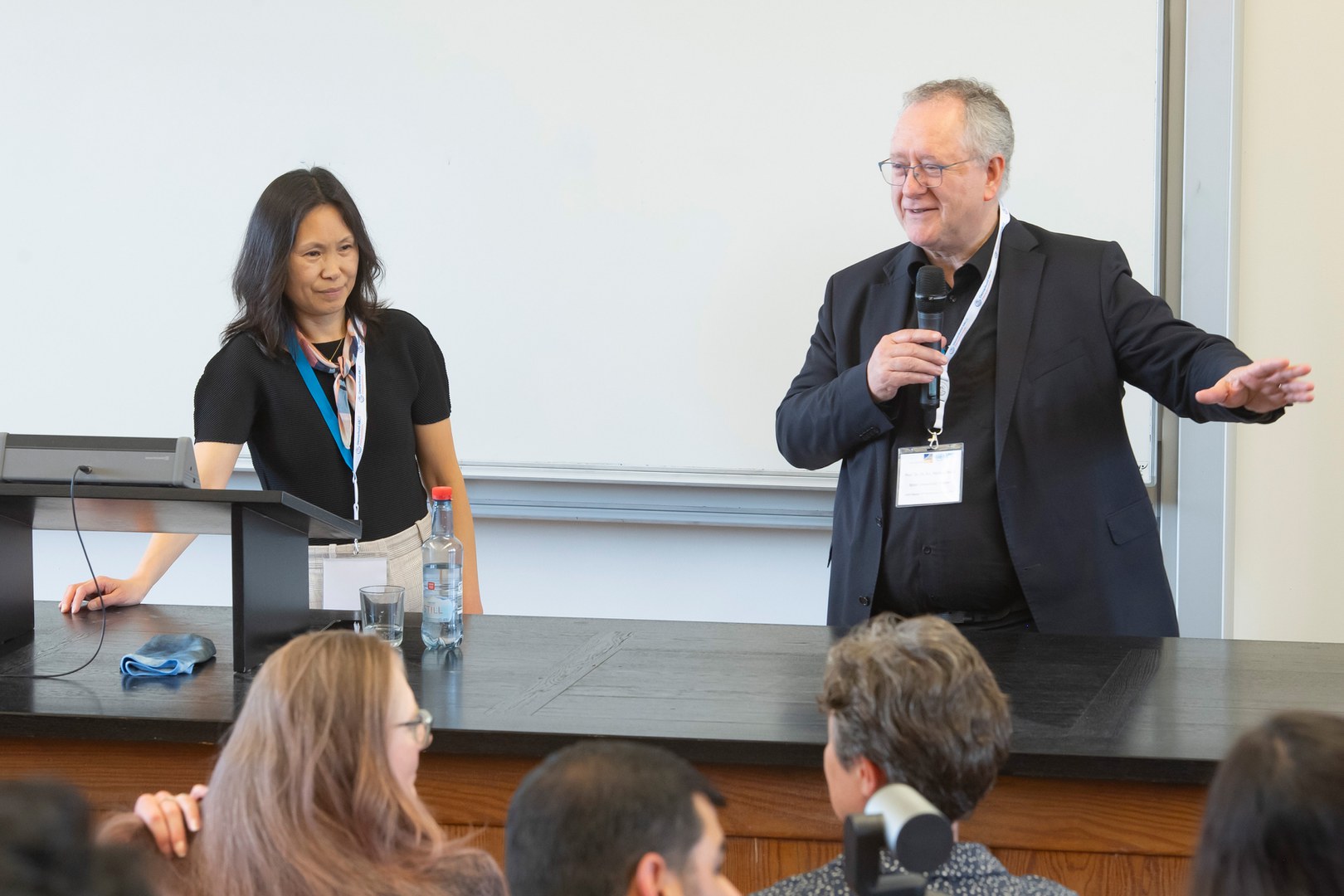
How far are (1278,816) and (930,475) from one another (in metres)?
1.68

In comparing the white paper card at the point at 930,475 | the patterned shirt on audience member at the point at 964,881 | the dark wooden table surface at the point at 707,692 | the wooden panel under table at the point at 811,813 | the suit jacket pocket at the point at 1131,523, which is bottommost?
the wooden panel under table at the point at 811,813

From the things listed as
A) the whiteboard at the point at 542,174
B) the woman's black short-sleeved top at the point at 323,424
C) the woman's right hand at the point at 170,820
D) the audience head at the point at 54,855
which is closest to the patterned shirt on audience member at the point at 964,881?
the woman's right hand at the point at 170,820

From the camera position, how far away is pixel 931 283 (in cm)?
247

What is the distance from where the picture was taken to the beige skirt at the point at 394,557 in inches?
104

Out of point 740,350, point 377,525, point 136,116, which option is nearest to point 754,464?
point 740,350

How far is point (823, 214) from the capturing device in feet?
11.7

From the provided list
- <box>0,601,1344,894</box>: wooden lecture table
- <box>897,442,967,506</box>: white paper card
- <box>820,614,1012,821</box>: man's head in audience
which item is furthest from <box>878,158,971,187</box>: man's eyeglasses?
<box>820,614,1012,821</box>: man's head in audience

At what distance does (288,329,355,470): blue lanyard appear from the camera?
2.62 m

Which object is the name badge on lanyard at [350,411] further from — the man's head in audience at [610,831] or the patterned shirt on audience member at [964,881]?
the man's head in audience at [610,831]

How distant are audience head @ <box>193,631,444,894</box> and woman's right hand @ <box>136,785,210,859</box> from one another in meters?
0.09

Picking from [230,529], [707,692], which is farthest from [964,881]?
[230,529]

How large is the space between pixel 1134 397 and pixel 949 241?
3.80 ft

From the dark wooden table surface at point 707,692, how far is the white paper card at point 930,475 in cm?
33

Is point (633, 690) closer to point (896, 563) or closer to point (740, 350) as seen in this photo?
point (896, 563)
